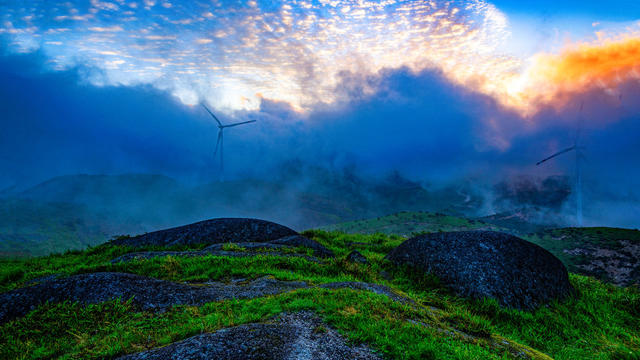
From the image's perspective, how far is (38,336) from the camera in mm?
8133

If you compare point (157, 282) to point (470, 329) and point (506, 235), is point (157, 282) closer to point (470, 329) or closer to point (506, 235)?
point (470, 329)

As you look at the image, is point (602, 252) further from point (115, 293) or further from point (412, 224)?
point (412, 224)

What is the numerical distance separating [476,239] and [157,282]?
14.8 m

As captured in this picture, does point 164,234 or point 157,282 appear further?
point 164,234

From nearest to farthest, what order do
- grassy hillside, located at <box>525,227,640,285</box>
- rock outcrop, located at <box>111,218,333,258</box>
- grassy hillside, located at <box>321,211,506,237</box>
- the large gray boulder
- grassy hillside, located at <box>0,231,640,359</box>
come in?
grassy hillside, located at <box>0,231,640,359</box> → the large gray boulder → rock outcrop, located at <box>111,218,333,258</box> → grassy hillside, located at <box>525,227,640,285</box> → grassy hillside, located at <box>321,211,506,237</box>

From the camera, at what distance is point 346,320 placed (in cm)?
716

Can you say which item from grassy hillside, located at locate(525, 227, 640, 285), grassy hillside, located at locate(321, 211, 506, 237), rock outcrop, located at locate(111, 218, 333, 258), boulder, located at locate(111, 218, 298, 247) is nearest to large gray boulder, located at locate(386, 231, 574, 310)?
rock outcrop, located at locate(111, 218, 333, 258)

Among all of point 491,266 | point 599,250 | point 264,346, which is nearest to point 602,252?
point 599,250

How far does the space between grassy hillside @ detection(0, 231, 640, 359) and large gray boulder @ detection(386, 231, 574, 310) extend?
0.66 metres

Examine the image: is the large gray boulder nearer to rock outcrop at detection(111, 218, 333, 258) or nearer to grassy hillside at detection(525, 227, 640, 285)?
rock outcrop at detection(111, 218, 333, 258)

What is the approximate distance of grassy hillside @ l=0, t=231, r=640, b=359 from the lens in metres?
6.77

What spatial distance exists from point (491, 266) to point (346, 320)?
10.8 meters

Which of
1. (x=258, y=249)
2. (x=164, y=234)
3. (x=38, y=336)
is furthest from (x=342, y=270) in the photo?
(x=164, y=234)

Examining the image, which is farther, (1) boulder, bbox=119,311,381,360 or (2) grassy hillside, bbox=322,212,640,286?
(2) grassy hillside, bbox=322,212,640,286
